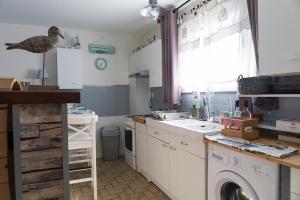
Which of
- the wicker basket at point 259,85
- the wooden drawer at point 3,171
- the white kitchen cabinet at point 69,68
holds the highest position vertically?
the white kitchen cabinet at point 69,68

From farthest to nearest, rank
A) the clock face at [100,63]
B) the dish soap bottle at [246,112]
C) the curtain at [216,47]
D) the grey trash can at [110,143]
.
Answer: the clock face at [100,63] < the grey trash can at [110,143] < the curtain at [216,47] < the dish soap bottle at [246,112]

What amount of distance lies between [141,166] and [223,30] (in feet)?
7.01

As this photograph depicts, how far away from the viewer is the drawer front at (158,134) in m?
2.39

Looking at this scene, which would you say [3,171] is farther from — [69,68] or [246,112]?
[69,68]

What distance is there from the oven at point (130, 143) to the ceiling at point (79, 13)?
1.62 metres

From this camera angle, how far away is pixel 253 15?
167 cm

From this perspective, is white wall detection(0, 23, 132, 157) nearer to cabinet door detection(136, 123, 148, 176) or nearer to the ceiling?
the ceiling

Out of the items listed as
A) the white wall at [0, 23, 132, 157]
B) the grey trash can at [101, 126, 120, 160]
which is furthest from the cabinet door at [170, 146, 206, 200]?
the white wall at [0, 23, 132, 157]

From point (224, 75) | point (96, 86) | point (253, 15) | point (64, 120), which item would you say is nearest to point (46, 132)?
point (64, 120)

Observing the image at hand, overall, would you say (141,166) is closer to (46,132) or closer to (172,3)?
(172,3)

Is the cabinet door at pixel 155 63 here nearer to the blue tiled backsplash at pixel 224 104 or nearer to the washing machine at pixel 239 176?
the blue tiled backsplash at pixel 224 104

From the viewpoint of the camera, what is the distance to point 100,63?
4016 millimetres

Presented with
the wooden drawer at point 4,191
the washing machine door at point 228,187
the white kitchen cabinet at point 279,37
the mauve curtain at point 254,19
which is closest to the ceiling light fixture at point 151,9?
the mauve curtain at point 254,19

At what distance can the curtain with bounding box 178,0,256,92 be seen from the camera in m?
1.91
